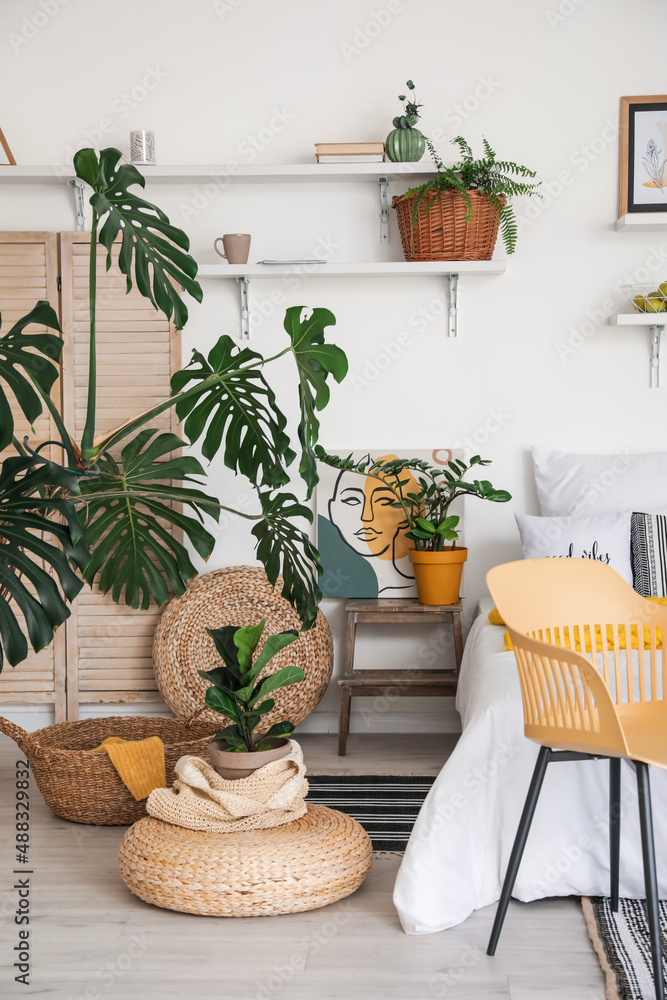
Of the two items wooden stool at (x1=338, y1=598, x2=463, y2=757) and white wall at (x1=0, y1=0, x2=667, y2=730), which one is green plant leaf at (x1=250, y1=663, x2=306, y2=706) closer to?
wooden stool at (x1=338, y1=598, x2=463, y2=757)

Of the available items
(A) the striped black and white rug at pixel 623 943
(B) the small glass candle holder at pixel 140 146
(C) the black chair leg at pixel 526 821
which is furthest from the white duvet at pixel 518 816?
(B) the small glass candle holder at pixel 140 146

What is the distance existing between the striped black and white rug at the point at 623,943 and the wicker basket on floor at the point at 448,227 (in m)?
2.18

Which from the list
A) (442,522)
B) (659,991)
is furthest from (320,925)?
(442,522)

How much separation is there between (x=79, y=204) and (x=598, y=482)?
89.6 inches

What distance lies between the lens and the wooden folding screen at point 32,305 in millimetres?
3328

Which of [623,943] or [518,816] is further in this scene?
[518,816]

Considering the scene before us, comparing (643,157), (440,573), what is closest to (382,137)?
(643,157)

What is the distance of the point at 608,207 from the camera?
11.0 feet

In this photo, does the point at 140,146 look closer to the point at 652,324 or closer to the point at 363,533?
the point at 363,533

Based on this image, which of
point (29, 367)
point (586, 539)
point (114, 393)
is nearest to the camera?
point (29, 367)

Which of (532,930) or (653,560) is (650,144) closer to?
(653,560)

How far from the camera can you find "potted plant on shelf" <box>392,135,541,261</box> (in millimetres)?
3102

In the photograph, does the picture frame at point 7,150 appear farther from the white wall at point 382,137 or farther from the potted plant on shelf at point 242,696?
the potted plant on shelf at point 242,696

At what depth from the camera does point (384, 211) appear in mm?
3387
